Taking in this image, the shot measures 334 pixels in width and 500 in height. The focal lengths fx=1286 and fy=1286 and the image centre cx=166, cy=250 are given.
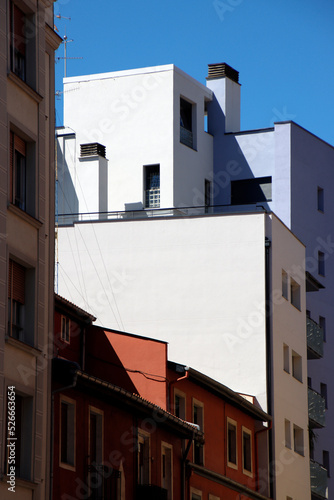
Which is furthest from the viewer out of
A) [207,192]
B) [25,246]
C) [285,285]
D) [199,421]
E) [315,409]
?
[207,192]

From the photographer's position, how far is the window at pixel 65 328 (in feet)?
121

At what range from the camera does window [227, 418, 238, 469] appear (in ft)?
148

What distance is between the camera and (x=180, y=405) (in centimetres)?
4112

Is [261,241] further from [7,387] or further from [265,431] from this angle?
[7,387]

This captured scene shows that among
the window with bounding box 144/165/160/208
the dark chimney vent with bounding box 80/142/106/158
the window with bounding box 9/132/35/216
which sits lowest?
the window with bounding box 9/132/35/216

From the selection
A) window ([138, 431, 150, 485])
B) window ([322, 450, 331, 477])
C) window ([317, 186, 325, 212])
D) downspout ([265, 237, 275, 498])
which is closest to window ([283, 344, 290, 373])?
downspout ([265, 237, 275, 498])

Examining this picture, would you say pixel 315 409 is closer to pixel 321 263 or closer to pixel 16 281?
pixel 321 263

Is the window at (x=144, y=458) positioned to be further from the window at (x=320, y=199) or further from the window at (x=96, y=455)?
the window at (x=320, y=199)

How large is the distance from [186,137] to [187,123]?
1283mm

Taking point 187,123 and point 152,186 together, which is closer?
point 152,186

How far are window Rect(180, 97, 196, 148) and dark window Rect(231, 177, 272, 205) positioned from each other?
3.42m

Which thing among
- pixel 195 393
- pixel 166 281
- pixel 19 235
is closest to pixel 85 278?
pixel 166 281

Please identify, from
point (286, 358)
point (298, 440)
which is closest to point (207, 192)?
point (286, 358)

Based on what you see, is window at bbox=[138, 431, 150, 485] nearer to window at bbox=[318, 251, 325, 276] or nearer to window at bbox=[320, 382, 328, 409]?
window at bbox=[320, 382, 328, 409]
